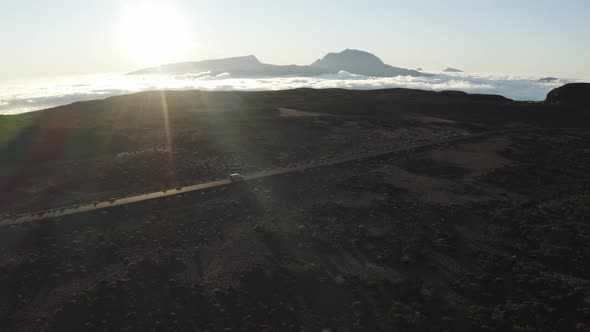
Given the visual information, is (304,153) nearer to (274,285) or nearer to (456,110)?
(274,285)

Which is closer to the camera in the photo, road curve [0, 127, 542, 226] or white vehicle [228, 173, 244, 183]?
road curve [0, 127, 542, 226]

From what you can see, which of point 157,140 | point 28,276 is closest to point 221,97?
point 157,140

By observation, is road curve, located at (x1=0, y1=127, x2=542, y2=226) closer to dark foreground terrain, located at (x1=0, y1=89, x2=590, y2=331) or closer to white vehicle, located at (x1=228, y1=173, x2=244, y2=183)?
white vehicle, located at (x1=228, y1=173, x2=244, y2=183)

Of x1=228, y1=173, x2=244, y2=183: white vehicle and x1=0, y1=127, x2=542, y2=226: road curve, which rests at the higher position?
x1=228, y1=173, x2=244, y2=183: white vehicle

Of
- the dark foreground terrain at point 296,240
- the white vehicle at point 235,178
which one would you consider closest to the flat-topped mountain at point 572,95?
the dark foreground terrain at point 296,240

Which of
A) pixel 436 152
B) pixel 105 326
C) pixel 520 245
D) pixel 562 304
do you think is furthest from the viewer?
Answer: pixel 436 152

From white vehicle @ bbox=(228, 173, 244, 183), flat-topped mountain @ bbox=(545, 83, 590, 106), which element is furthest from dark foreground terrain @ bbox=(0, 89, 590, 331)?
flat-topped mountain @ bbox=(545, 83, 590, 106)

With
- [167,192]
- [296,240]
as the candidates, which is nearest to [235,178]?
[167,192]

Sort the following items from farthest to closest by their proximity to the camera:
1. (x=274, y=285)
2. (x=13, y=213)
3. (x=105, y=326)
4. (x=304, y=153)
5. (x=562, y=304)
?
1. (x=304, y=153)
2. (x=13, y=213)
3. (x=274, y=285)
4. (x=562, y=304)
5. (x=105, y=326)

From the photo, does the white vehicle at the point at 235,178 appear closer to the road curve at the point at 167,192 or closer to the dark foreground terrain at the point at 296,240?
the road curve at the point at 167,192
